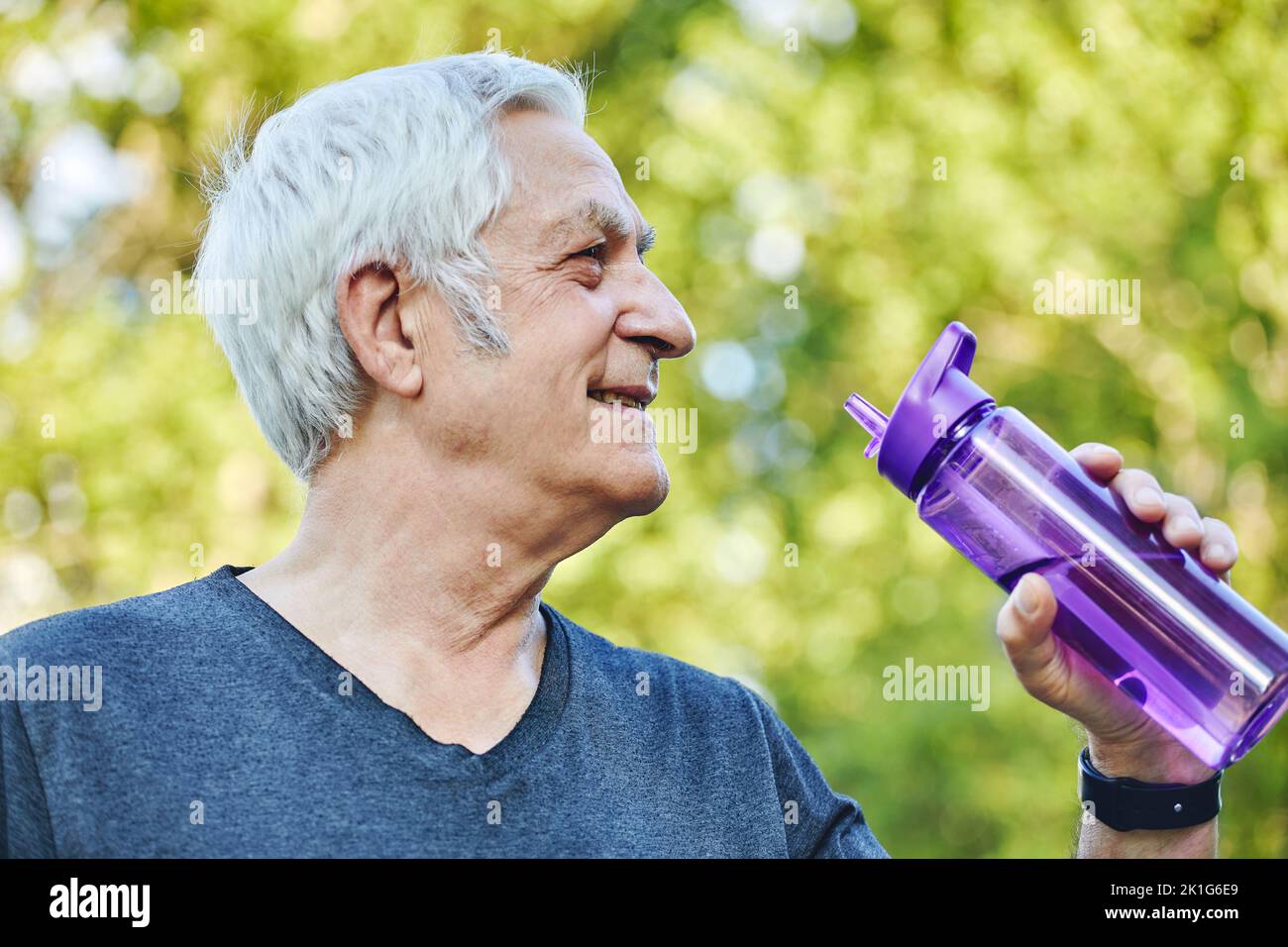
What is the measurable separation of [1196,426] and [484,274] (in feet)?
12.3

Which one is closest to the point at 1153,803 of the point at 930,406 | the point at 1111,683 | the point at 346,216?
the point at 1111,683

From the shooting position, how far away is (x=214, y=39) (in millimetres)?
5129

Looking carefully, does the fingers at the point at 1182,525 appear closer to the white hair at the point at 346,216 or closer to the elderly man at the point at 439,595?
the elderly man at the point at 439,595

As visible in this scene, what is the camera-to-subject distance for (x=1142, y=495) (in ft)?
4.44

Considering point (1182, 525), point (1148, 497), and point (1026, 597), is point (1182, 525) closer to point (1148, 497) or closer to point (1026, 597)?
point (1148, 497)

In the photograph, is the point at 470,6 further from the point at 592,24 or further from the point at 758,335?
the point at 758,335

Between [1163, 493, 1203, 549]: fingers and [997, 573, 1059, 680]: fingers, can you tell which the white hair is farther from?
[1163, 493, 1203, 549]: fingers

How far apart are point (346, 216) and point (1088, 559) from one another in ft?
3.09

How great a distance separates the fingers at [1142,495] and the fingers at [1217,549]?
0.17ft

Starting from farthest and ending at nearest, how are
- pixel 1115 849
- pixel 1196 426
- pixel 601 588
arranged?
pixel 601 588 < pixel 1196 426 < pixel 1115 849

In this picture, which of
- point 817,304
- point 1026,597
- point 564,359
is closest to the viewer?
point 1026,597

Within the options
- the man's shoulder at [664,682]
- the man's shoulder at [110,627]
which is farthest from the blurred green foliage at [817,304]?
the man's shoulder at [110,627]

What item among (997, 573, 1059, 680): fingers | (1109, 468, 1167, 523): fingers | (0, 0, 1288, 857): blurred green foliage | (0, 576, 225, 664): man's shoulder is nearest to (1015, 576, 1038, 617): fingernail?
(997, 573, 1059, 680): fingers

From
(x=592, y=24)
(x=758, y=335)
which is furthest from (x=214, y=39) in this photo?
(x=758, y=335)
